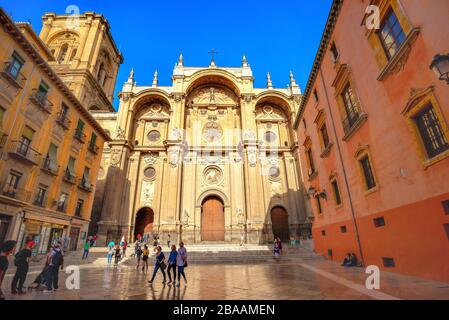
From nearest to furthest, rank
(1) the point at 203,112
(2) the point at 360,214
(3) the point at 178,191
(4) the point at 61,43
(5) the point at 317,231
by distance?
(2) the point at 360,214, (5) the point at 317,231, (3) the point at 178,191, (1) the point at 203,112, (4) the point at 61,43

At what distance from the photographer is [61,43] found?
31.5m

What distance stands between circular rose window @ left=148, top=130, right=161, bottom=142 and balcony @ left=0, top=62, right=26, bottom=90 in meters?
14.8

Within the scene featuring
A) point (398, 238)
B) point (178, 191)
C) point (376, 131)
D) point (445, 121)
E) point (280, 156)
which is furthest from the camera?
point (280, 156)

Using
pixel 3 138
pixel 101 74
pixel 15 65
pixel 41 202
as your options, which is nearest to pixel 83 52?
pixel 101 74

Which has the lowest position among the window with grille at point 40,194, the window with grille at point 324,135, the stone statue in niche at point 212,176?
the window with grille at point 40,194

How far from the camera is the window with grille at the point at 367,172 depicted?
9125mm

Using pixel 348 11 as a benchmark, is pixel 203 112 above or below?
above

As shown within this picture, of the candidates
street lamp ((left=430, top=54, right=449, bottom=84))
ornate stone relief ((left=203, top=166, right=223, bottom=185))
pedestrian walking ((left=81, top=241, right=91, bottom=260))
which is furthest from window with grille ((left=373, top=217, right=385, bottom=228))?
ornate stone relief ((left=203, top=166, right=223, bottom=185))

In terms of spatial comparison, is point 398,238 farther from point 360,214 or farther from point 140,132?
point 140,132

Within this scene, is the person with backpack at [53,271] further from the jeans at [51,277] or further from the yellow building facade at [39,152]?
the yellow building facade at [39,152]

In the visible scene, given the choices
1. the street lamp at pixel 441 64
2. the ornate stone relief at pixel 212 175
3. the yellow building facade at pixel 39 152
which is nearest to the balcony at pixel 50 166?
the yellow building facade at pixel 39 152

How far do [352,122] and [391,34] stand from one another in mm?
3715

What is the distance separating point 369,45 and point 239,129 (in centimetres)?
1961

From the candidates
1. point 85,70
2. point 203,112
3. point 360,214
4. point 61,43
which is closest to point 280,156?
point 203,112
